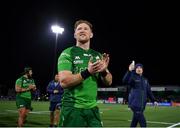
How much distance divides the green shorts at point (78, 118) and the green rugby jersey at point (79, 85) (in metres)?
0.06

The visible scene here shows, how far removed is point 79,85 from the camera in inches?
171

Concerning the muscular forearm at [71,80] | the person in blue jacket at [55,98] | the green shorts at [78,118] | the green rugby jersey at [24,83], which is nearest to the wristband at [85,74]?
the muscular forearm at [71,80]

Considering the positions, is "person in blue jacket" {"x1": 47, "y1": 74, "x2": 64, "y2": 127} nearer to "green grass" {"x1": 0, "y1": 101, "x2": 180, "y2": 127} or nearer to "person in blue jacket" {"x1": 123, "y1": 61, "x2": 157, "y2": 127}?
"green grass" {"x1": 0, "y1": 101, "x2": 180, "y2": 127}

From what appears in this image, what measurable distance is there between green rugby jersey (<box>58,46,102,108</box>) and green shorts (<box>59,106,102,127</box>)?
0.21 feet

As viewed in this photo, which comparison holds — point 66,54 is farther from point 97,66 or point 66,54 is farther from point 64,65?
point 97,66

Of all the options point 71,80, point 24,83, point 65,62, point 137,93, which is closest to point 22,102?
point 24,83

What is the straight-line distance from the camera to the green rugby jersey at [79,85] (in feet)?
14.3

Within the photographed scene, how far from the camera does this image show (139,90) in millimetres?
10875

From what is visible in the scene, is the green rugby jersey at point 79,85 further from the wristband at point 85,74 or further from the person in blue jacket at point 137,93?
the person in blue jacket at point 137,93

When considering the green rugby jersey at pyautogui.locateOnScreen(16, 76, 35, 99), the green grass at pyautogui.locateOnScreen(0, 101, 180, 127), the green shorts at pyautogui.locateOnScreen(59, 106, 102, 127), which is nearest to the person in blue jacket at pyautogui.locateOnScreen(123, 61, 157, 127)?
the green rugby jersey at pyautogui.locateOnScreen(16, 76, 35, 99)

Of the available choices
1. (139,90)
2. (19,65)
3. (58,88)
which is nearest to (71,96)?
(139,90)

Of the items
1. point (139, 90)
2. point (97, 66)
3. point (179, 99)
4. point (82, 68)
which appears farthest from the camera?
point (179, 99)

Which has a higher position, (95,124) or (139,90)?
(139,90)

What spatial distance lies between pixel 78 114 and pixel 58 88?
407 inches
